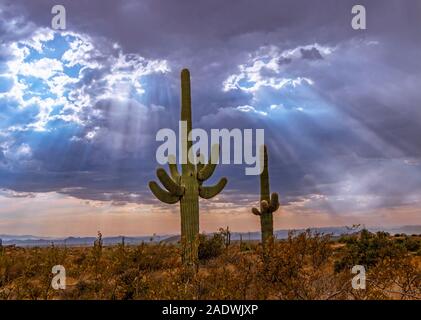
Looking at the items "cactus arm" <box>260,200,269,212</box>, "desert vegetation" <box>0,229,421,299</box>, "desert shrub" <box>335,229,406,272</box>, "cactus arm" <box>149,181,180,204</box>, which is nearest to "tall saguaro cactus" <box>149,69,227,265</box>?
"cactus arm" <box>149,181,180,204</box>

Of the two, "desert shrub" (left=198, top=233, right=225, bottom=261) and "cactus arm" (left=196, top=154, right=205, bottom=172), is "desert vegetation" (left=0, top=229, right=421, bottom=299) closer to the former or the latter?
"cactus arm" (left=196, top=154, right=205, bottom=172)

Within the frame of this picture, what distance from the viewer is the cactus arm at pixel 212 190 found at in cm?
1582

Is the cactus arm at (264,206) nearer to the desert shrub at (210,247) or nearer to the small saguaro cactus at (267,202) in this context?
the small saguaro cactus at (267,202)

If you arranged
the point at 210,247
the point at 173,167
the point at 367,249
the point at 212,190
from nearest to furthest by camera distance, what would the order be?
the point at 367,249 → the point at 212,190 → the point at 173,167 → the point at 210,247

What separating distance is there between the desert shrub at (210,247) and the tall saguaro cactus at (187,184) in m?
2.50

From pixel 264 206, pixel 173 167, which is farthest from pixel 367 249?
pixel 173 167

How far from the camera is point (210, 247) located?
1773 cm

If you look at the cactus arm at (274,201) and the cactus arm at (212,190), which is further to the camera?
the cactus arm at (274,201)

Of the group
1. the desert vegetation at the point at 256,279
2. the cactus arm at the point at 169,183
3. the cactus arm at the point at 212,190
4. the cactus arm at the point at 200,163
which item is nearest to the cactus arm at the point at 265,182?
the cactus arm at the point at 212,190

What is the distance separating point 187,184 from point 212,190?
1.16 m

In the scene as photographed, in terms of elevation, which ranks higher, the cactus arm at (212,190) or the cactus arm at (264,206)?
the cactus arm at (212,190)

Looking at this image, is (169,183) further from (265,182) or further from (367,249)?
(367,249)
